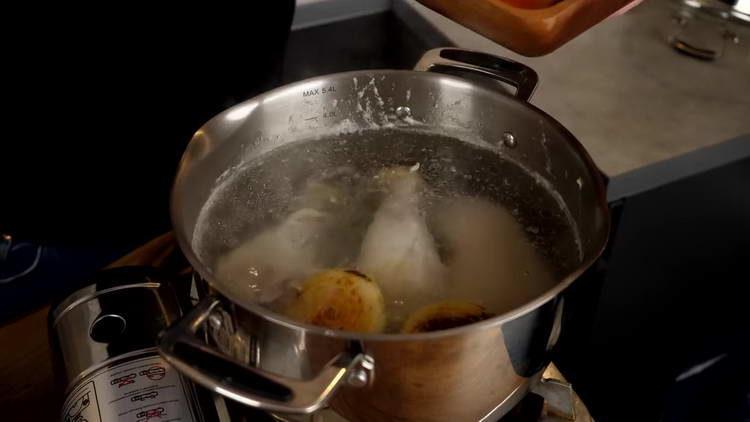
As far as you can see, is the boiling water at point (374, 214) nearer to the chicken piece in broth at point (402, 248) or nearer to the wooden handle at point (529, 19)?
the chicken piece in broth at point (402, 248)

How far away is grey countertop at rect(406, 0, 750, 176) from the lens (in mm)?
835

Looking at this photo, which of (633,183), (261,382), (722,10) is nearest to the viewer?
(261,382)

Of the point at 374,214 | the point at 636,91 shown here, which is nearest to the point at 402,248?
the point at 374,214

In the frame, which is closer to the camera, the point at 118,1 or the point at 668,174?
the point at 118,1

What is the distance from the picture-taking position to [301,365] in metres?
0.40

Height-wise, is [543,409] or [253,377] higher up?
[253,377]

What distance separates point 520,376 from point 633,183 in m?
0.44

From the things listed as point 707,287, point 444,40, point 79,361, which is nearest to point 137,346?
point 79,361

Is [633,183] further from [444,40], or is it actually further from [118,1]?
[118,1]

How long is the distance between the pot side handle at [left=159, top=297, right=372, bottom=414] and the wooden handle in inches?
14.0

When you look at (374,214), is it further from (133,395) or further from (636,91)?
(636,91)

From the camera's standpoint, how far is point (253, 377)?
1.16 ft

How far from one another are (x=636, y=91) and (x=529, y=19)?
412mm

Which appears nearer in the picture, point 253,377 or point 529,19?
point 253,377
